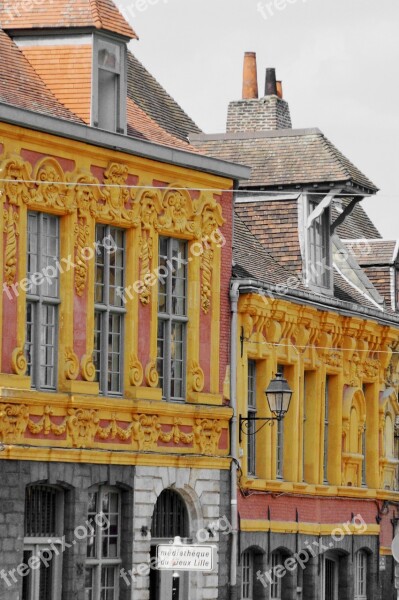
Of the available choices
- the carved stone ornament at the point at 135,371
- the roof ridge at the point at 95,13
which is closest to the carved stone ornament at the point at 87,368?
the carved stone ornament at the point at 135,371

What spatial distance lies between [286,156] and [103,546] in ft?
36.0

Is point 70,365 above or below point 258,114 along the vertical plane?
below

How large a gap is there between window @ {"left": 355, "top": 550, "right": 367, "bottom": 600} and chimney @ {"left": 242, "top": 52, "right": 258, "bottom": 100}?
11232 millimetres

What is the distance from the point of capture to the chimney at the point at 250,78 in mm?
46062

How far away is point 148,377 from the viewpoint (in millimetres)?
32625

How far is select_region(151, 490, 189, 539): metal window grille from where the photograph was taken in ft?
109

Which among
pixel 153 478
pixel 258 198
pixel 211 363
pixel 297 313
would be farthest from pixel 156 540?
pixel 258 198

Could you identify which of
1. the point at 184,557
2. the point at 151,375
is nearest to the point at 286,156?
the point at 151,375

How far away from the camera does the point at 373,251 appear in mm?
43969

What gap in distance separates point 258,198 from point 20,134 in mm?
10430

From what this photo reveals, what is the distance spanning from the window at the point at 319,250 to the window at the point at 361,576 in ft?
18.3

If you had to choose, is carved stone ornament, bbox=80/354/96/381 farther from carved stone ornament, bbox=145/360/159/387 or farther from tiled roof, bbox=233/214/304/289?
tiled roof, bbox=233/214/304/289

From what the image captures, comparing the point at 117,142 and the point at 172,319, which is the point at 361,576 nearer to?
the point at 172,319

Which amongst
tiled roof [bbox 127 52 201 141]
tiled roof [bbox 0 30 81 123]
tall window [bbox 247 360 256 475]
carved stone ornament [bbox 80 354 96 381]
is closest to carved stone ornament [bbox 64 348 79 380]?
carved stone ornament [bbox 80 354 96 381]
